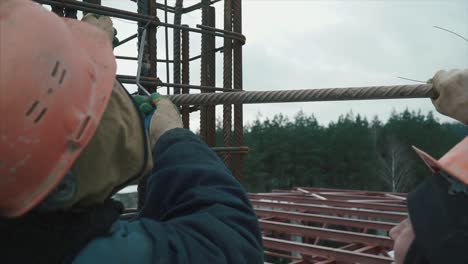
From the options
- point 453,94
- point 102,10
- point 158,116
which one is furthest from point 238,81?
point 453,94

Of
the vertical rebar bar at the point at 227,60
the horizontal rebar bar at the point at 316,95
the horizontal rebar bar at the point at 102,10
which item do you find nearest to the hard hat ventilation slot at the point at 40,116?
the horizontal rebar bar at the point at 316,95

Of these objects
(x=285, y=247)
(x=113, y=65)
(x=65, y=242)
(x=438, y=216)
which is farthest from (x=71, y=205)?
(x=285, y=247)

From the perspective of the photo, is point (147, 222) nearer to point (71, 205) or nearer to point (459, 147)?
point (71, 205)

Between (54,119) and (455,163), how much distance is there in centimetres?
97

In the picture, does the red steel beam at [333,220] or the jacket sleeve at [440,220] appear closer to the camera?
the jacket sleeve at [440,220]

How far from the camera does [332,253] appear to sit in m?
4.79

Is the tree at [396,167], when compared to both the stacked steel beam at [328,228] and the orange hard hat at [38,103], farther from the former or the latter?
the orange hard hat at [38,103]

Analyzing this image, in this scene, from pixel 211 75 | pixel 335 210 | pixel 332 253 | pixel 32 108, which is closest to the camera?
pixel 32 108

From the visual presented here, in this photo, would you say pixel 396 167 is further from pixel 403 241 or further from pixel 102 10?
pixel 403 241

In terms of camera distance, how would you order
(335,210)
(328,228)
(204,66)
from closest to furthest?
(204,66)
(328,228)
(335,210)

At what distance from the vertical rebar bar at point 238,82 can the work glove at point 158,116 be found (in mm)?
2628

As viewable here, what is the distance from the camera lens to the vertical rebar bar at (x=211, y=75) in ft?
16.2

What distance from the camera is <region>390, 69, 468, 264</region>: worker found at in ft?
3.43

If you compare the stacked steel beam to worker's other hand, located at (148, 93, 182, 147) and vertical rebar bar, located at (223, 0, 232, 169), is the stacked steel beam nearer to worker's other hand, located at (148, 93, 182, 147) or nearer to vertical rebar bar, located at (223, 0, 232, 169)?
vertical rebar bar, located at (223, 0, 232, 169)
